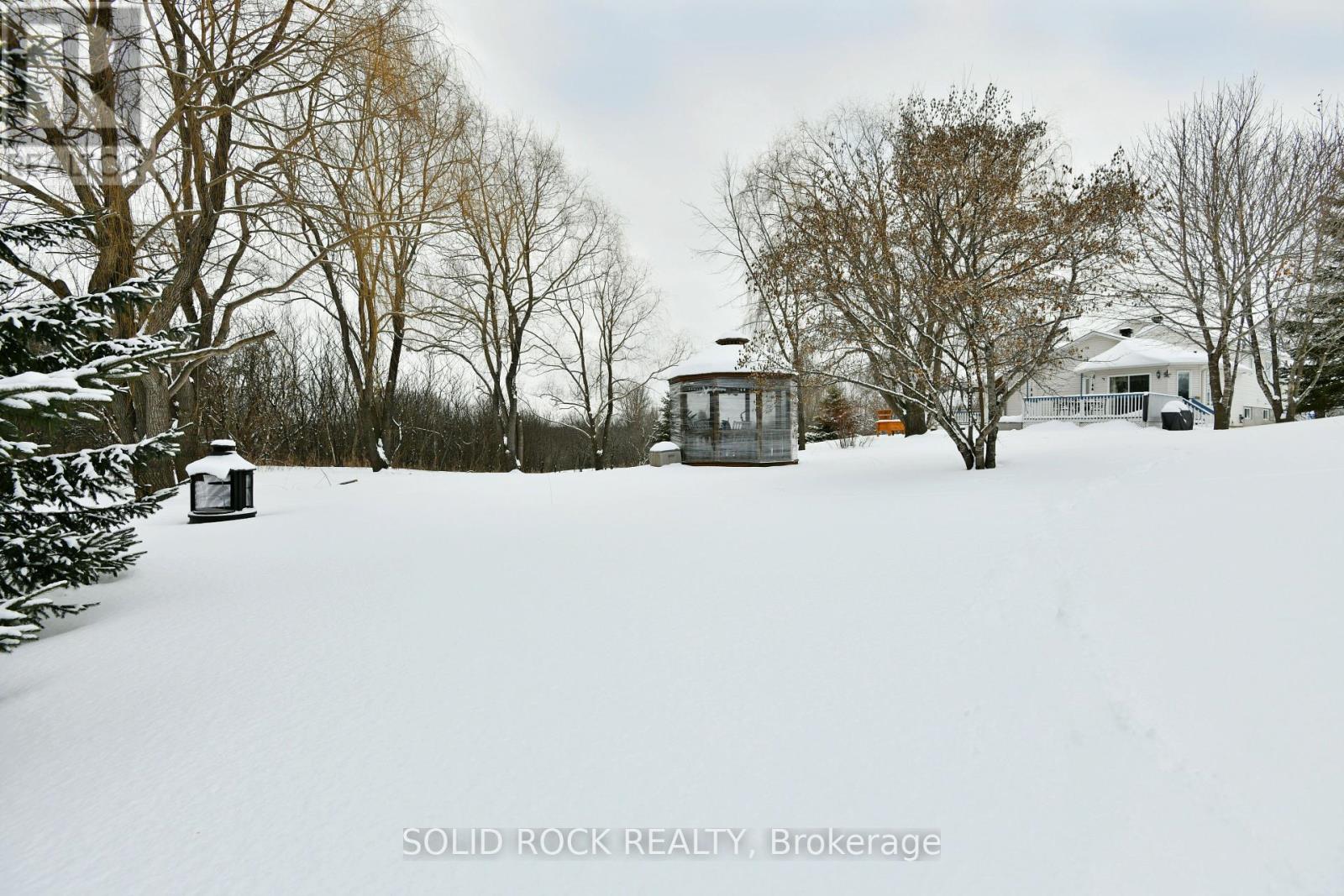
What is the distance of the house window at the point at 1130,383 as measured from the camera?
82.4 ft

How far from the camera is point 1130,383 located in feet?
83.8

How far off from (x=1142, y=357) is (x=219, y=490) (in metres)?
29.9

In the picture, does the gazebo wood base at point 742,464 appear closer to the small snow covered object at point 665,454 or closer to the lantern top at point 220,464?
the small snow covered object at point 665,454

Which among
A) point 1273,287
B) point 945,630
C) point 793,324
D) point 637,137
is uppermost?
point 637,137

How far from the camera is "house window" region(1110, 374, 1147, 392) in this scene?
989 inches

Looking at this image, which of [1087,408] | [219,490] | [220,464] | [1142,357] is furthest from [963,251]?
[1142,357]

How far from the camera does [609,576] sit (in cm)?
423

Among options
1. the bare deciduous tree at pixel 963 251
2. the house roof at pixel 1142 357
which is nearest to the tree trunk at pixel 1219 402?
the bare deciduous tree at pixel 963 251

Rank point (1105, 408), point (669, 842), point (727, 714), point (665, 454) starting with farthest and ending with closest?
point (1105, 408) < point (665, 454) < point (727, 714) < point (669, 842)

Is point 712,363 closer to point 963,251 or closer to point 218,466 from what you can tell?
point 963,251

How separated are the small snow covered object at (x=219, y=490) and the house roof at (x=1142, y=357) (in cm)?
2677

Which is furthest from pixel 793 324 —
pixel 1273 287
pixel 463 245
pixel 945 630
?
pixel 1273 287

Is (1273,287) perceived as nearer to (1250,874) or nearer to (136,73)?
(1250,874)

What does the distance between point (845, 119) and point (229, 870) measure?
19571 mm
